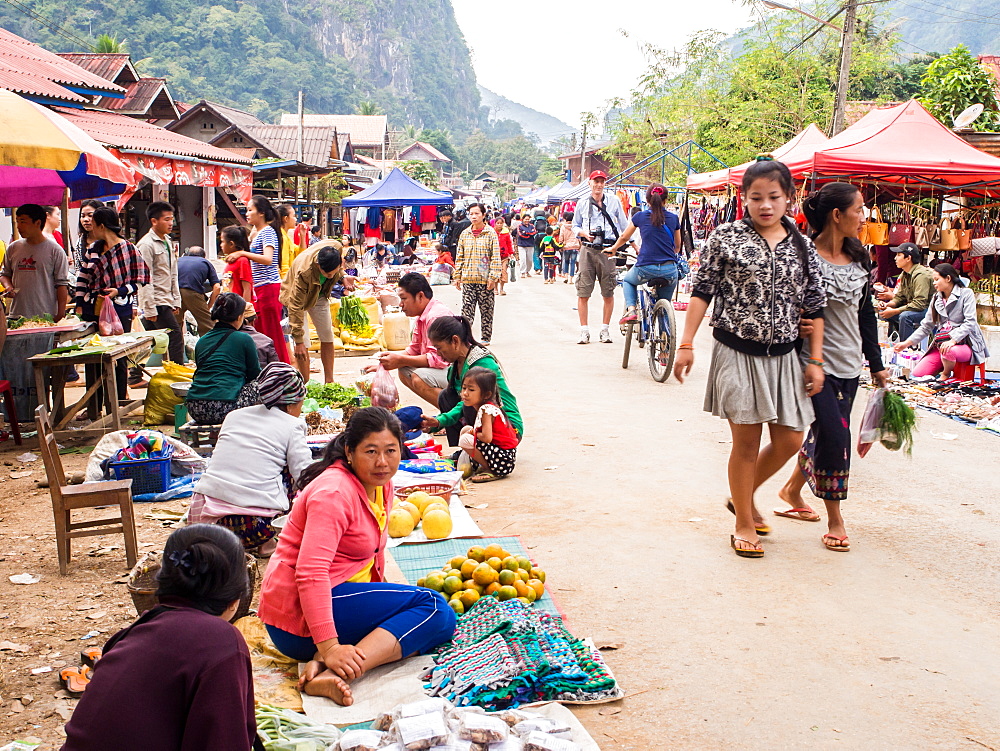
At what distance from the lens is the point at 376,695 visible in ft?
11.9

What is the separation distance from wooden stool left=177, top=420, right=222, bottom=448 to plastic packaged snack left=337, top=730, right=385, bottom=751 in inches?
170

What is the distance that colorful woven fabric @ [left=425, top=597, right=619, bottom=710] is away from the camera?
11.8 ft

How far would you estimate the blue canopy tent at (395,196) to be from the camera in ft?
80.7

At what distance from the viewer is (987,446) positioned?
8078 millimetres

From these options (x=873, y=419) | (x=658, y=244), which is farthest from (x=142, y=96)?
(x=873, y=419)

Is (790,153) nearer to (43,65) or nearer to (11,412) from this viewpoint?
(43,65)

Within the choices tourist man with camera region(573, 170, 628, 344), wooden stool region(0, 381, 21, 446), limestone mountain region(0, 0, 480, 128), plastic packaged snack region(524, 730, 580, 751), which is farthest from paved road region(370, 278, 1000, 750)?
limestone mountain region(0, 0, 480, 128)

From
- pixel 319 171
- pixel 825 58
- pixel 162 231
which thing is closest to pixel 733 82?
pixel 825 58

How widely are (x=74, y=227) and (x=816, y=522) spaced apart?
15.1 meters

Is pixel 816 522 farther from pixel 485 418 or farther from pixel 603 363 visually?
pixel 603 363

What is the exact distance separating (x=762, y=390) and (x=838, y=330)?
684 mm

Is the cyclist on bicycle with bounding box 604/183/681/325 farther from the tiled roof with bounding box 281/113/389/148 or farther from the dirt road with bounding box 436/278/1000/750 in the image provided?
the tiled roof with bounding box 281/113/389/148

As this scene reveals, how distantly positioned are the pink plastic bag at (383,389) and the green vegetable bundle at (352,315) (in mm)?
6018

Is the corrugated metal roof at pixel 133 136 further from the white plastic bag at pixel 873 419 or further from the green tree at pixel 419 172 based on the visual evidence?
the green tree at pixel 419 172
